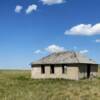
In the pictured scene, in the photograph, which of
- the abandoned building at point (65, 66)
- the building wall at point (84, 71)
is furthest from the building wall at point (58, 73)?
the building wall at point (84, 71)

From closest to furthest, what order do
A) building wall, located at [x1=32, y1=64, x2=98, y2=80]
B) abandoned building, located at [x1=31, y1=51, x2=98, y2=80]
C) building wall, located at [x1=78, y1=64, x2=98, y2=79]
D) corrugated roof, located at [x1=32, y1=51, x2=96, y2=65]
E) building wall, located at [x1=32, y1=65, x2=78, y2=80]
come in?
building wall, located at [x1=32, y1=64, x2=98, y2=80] < building wall, located at [x1=32, y1=65, x2=78, y2=80] < abandoned building, located at [x1=31, y1=51, x2=98, y2=80] < building wall, located at [x1=78, y1=64, x2=98, y2=79] < corrugated roof, located at [x1=32, y1=51, x2=96, y2=65]

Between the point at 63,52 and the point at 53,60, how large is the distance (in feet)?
8.18

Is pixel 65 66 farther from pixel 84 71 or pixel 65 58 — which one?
pixel 84 71

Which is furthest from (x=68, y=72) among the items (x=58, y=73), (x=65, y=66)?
(x=58, y=73)

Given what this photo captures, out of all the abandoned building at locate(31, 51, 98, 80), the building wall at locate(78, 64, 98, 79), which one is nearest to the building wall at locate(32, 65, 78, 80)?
the abandoned building at locate(31, 51, 98, 80)

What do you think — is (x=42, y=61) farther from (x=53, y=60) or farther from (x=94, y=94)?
(x=94, y=94)

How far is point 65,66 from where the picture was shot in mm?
41844

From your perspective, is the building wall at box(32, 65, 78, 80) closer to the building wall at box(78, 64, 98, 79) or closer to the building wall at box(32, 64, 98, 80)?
the building wall at box(32, 64, 98, 80)

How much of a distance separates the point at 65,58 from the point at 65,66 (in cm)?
140

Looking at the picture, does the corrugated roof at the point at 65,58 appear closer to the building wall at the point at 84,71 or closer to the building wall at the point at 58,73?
the building wall at the point at 84,71

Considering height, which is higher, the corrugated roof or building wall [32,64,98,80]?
the corrugated roof

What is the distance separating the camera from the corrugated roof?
1633 inches

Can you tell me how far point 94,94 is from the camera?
2142cm

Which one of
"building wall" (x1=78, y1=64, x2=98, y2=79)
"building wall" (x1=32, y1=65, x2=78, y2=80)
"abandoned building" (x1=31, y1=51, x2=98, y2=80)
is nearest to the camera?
"building wall" (x1=32, y1=65, x2=78, y2=80)
